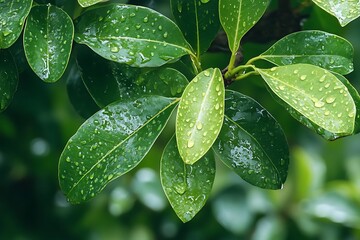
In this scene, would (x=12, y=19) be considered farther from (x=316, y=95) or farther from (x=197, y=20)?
(x=316, y=95)

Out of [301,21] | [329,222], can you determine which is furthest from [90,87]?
[329,222]

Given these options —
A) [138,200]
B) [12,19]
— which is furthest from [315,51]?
[138,200]

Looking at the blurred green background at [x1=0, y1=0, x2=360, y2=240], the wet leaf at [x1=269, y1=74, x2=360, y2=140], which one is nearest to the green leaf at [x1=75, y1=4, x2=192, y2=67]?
the wet leaf at [x1=269, y1=74, x2=360, y2=140]

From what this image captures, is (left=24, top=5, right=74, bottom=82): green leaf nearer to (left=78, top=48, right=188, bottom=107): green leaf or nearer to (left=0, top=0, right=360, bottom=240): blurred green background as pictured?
(left=78, top=48, right=188, bottom=107): green leaf

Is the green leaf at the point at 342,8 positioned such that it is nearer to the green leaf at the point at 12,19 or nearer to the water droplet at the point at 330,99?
the water droplet at the point at 330,99

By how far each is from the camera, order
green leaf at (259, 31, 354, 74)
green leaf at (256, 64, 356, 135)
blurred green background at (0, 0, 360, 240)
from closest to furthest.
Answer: green leaf at (256, 64, 356, 135) < green leaf at (259, 31, 354, 74) < blurred green background at (0, 0, 360, 240)

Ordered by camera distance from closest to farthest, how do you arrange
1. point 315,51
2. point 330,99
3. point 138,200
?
point 330,99, point 315,51, point 138,200

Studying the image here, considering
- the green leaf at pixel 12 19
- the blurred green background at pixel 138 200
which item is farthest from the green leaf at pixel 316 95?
the blurred green background at pixel 138 200
